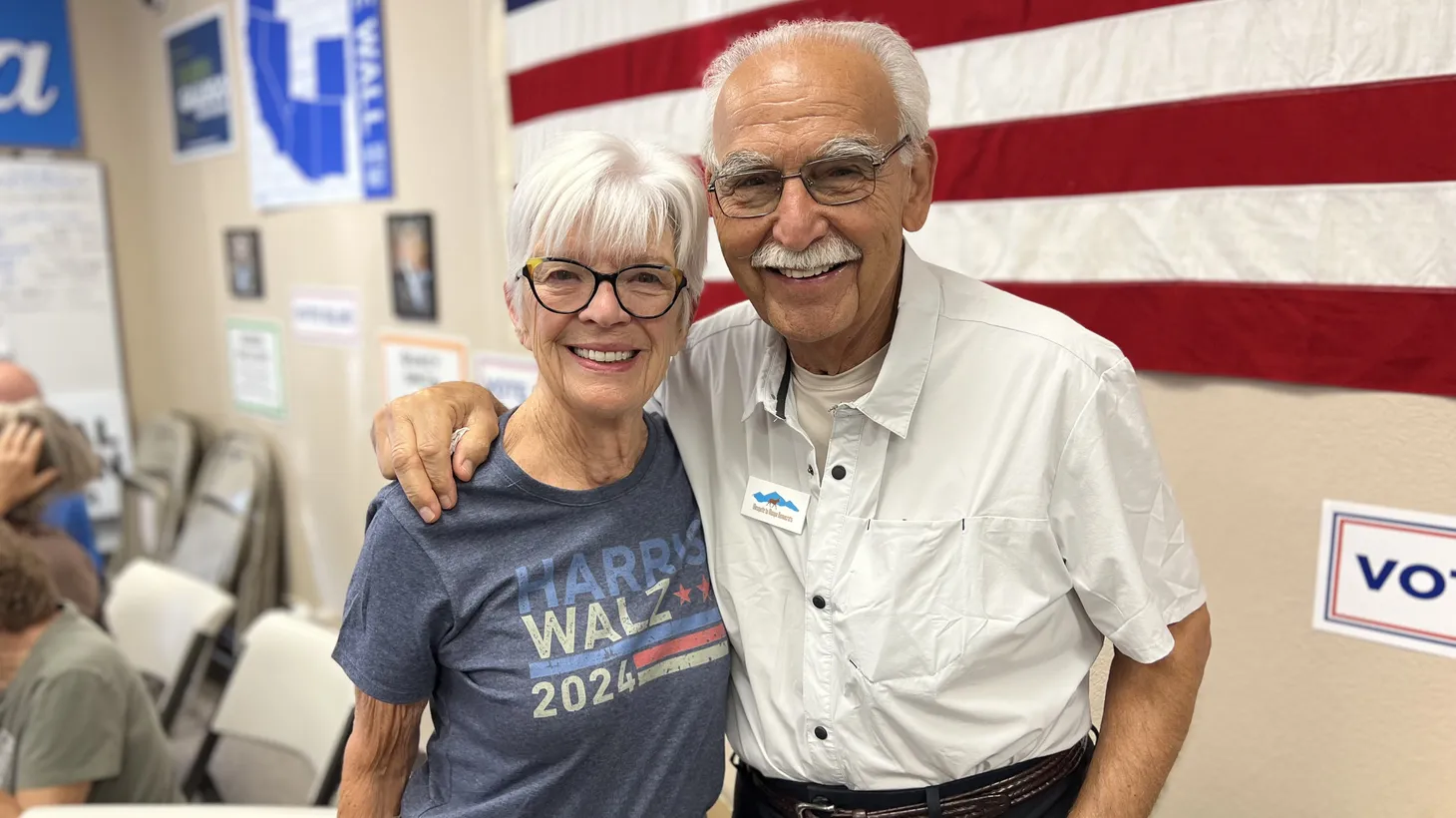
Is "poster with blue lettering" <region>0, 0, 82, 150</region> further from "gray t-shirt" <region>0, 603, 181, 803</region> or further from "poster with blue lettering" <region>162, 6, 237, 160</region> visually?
"gray t-shirt" <region>0, 603, 181, 803</region>

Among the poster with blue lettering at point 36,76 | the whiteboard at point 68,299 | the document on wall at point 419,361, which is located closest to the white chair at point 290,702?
the document on wall at point 419,361

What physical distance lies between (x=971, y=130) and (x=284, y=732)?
6.77ft

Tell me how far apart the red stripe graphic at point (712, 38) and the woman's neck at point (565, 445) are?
3.21 feet

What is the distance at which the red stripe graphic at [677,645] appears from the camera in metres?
1.09

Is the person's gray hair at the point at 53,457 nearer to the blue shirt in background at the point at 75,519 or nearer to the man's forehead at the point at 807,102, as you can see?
the blue shirt in background at the point at 75,519

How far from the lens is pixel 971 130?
5.36ft

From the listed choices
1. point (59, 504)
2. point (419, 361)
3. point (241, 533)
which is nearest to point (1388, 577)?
point (419, 361)

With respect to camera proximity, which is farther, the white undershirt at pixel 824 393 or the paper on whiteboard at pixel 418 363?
the paper on whiteboard at pixel 418 363

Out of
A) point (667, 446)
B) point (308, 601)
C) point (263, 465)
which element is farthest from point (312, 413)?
point (667, 446)

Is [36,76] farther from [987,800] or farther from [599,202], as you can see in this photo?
[987,800]

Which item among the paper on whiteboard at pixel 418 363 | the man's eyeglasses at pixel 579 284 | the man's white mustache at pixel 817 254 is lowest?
the paper on whiteboard at pixel 418 363

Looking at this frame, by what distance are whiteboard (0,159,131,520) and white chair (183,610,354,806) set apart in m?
2.78

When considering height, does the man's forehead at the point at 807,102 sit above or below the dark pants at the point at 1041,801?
above

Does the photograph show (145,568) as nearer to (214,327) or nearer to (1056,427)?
(214,327)
